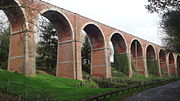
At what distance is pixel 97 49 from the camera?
34094 mm

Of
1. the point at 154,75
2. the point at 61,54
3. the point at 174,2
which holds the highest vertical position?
the point at 174,2

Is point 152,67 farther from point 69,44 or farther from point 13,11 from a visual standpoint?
point 13,11

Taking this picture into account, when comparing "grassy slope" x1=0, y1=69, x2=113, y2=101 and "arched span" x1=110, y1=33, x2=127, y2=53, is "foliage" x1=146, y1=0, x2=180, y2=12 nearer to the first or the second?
"grassy slope" x1=0, y1=69, x2=113, y2=101

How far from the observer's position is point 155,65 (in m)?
48.8

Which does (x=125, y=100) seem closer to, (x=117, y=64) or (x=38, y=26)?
(x=38, y=26)

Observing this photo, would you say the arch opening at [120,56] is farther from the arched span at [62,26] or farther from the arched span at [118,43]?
the arched span at [62,26]

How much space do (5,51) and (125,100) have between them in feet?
74.4

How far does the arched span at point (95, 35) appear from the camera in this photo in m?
32.4

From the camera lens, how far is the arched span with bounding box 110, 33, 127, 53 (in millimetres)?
39050

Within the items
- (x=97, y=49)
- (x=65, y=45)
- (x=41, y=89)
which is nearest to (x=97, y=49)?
(x=97, y=49)

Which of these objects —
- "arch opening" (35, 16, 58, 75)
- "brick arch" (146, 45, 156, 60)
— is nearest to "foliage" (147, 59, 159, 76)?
"brick arch" (146, 45, 156, 60)

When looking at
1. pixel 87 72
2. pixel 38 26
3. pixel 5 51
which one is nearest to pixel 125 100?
pixel 38 26

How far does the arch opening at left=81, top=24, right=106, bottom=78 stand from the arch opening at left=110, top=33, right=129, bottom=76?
6.05 meters

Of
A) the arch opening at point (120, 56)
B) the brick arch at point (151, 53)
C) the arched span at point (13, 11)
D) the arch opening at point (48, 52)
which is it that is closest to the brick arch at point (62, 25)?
the arch opening at point (48, 52)
